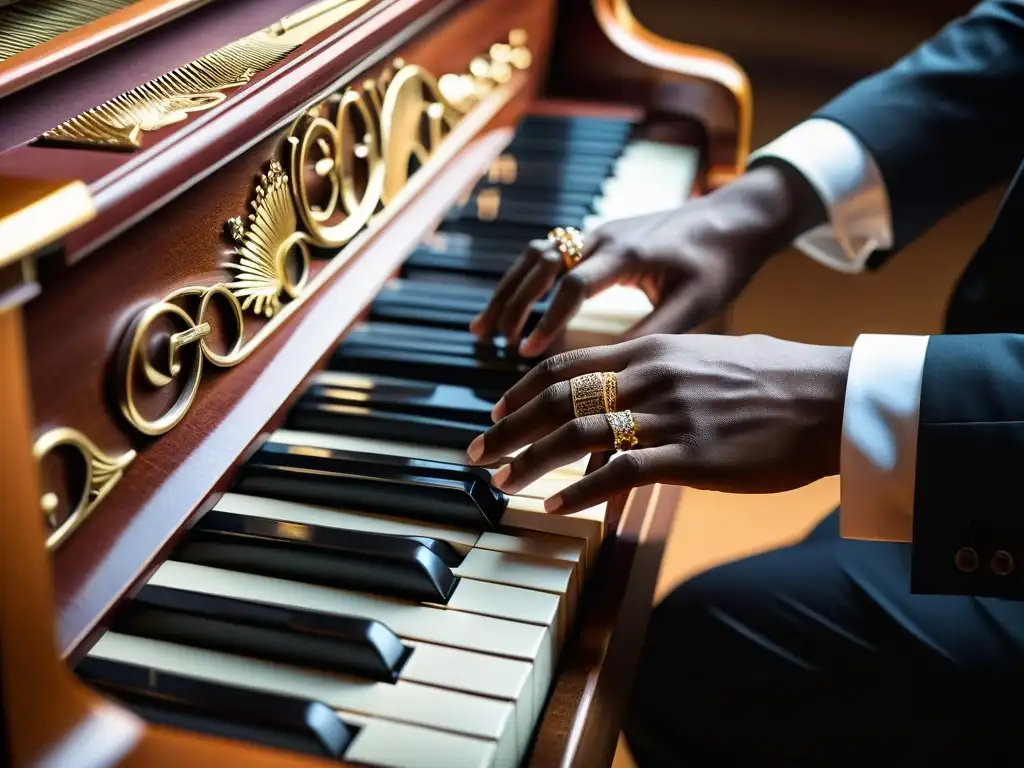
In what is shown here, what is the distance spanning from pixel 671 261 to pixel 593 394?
36 centimetres

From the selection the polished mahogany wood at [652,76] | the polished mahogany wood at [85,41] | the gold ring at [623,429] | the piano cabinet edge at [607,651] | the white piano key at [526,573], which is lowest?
the piano cabinet edge at [607,651]

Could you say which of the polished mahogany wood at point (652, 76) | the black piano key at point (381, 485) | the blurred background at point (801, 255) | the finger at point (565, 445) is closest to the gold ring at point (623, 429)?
the finger at point (565, 445)

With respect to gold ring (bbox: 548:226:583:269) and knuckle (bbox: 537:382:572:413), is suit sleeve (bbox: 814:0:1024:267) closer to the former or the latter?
gold ring (bbox: 548:226:583:269)

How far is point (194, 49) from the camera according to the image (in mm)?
924

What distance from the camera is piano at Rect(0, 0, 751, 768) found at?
22.8 inches

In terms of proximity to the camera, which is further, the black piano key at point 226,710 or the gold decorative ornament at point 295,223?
the gold decorative ornament at point 295,223

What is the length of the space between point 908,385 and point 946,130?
0.65 meters

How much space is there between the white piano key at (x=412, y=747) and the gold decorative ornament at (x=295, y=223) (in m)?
0.26

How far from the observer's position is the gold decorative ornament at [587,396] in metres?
0.82

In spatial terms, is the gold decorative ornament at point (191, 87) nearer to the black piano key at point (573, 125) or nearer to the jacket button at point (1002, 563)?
the black piano key at point (573, 125)

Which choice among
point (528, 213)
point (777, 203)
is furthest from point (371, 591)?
point (777, 203)

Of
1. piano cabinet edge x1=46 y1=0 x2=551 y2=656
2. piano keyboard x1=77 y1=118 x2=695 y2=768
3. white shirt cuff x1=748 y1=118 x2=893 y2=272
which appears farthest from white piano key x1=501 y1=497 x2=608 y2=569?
white shirt cuff x1=748 y1=118 x2=893 y2=272

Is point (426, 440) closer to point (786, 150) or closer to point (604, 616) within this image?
point (604, 616)

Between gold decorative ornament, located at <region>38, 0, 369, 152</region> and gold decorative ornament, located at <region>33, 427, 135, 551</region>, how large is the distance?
19cm
